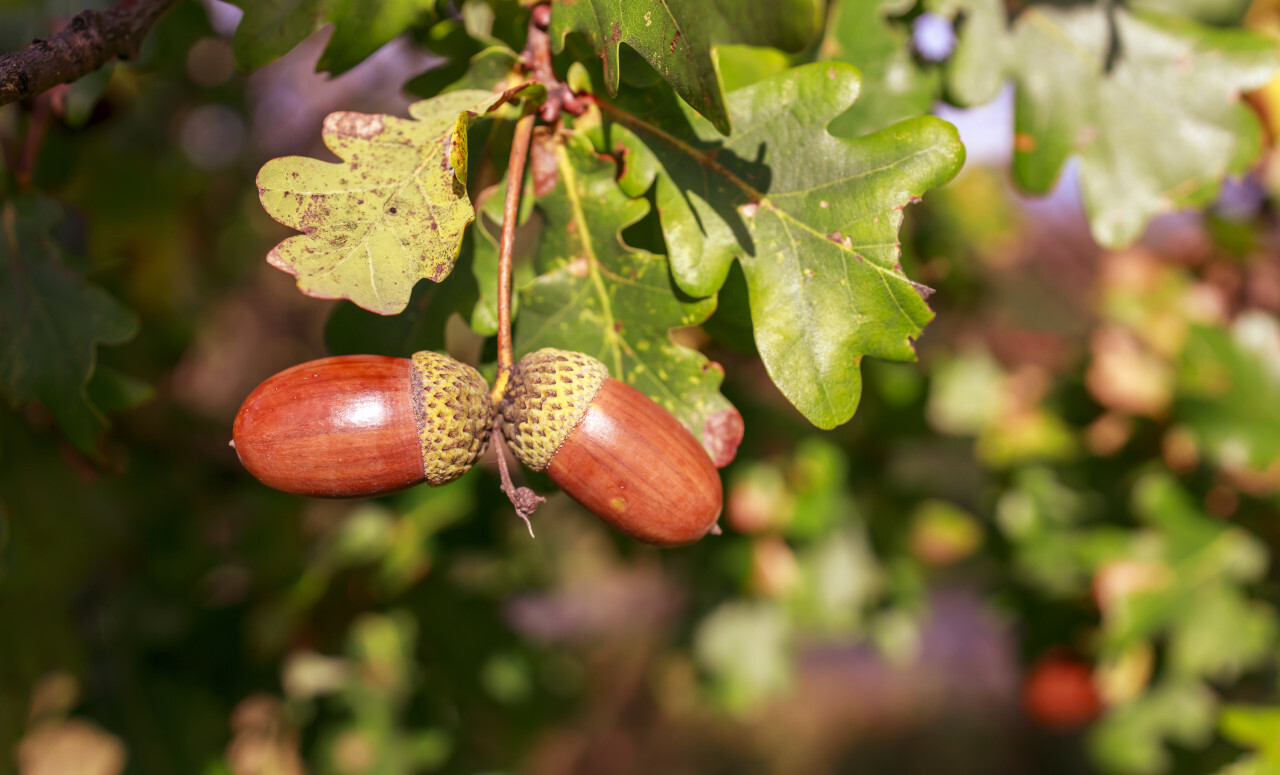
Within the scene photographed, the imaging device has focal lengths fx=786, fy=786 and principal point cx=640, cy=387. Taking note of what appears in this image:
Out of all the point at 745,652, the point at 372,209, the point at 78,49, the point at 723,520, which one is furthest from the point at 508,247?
the point at 745,652

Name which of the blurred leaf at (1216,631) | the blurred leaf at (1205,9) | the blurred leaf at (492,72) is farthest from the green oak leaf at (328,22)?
the blurred leaf at (1216,631)

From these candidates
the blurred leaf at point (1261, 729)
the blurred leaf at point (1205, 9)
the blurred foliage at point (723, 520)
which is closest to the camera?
the blurred leaf at point (1261, 729)

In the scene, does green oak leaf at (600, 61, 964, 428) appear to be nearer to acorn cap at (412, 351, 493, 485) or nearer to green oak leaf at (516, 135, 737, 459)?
green oak leaf at (516, 135, 737, 459)

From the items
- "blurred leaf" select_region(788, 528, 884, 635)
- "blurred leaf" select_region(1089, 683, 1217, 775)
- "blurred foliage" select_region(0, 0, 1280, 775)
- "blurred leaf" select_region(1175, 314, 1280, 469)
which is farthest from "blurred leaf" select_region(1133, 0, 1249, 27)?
"blurred leaf" select_region(1089, 683, 1217, 775)

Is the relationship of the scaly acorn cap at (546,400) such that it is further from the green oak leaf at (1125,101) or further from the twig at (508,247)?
the green oak leaf at (1125,101)

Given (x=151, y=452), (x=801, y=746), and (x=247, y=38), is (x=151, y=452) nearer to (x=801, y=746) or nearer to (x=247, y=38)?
(x=247, y=38)
